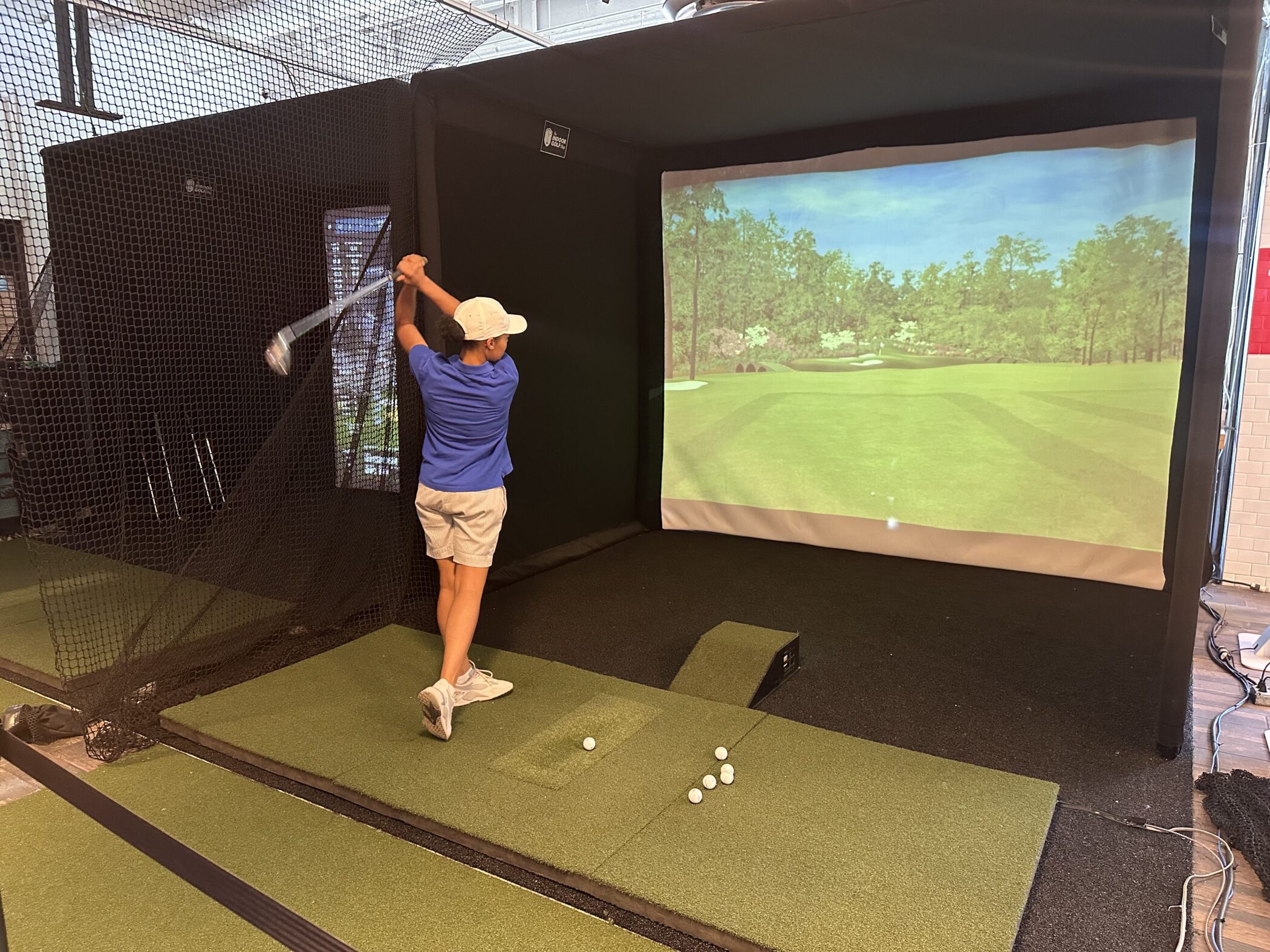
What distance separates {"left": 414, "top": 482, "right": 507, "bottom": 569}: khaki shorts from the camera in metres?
2.72

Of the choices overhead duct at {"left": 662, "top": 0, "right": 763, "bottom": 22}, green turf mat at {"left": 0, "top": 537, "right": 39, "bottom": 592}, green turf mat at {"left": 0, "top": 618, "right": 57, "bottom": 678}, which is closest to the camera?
green turf mat at {"left": 0, "top": 618, "right": 57, "bottom": 678}

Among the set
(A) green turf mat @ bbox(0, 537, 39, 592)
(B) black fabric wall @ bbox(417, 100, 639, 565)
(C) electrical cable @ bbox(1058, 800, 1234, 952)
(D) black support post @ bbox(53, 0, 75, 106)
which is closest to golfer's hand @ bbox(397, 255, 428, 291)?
(B) black fabric wall @ bbox(417, 100, 639, 565)

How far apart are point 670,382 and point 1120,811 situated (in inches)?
146

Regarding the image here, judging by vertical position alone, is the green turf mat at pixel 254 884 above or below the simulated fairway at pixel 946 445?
below

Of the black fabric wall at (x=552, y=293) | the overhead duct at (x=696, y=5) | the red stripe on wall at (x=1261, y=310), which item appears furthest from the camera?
the red stripe on wall at (x=1261, y=310)

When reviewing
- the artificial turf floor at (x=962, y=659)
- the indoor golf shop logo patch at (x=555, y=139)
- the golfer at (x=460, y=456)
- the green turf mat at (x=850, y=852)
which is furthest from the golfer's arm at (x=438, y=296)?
the indoor golf shop logo patch at (x=555, y=139)

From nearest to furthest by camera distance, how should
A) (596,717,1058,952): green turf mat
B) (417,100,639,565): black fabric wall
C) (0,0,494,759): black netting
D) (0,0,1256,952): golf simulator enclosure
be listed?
(596,717,1058,952): green turf mat < (0,0,1256,952): golf simulator enclosure < (0,0,494,759): black netting < (417,100,639,565): black fabric wall

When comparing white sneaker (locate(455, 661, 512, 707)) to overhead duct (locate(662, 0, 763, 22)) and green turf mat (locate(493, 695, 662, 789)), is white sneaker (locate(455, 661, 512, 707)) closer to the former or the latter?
green turf mat (locate(493, 695, 662, 789))

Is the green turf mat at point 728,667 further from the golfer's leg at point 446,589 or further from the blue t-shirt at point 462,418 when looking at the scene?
the blue t-shirt at point 462,418

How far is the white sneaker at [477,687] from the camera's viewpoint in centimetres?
280

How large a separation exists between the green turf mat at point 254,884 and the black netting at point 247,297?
451mm

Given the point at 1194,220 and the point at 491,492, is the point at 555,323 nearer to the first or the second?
the point at 491,492

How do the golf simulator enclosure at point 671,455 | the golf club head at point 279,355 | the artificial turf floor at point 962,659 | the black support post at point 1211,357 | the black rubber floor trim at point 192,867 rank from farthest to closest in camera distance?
the golf club head at point 279,355, the black support post at point 1211,357, the golf simulator enclosure at point 671,455, the artificial turf floor at point 962,659, the black rubber floor trim at point 192,867

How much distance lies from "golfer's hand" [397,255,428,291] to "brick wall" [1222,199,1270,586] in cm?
393
